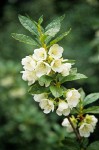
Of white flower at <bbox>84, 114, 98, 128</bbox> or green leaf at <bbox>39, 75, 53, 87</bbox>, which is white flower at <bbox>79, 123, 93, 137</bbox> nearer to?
white flower at <bbox>84, 114, 98, 128</bbox>

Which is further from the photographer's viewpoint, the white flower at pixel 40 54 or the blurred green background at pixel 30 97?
the blurred green background at pixel 30 97

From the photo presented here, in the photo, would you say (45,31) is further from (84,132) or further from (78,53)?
(78,53)

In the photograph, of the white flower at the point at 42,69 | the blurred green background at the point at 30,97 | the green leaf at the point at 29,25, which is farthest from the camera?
the blurred green background at the point at 30,97

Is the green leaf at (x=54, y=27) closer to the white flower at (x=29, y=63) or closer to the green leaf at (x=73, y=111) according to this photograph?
the white flower at (x=29, y=63)

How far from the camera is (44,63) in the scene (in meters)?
1.69

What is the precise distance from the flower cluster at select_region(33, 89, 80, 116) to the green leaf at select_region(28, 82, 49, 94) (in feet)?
0.08

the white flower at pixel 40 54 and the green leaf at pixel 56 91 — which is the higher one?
the white flower at pixel 40 54

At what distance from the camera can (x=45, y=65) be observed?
5.55 feet

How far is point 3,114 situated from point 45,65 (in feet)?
9.54

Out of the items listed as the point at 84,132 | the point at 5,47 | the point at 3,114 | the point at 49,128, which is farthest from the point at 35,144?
the point at 5,47

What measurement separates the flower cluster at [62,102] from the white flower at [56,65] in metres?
0.11

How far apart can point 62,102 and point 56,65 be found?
6.6 inches

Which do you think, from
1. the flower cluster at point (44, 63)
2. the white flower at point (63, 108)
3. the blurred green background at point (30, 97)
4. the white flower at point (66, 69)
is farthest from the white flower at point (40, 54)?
the blurred green background at point (30, 97)

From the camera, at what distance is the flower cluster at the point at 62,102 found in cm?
172
